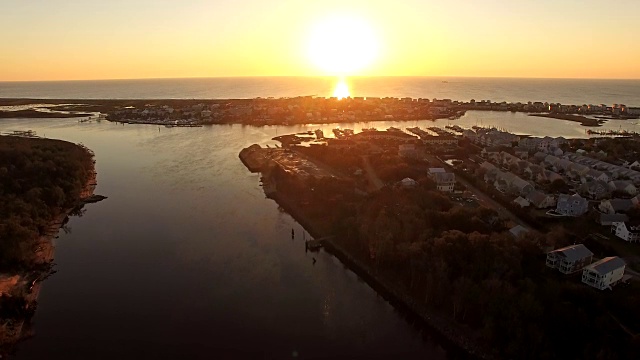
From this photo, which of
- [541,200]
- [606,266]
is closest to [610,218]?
[541,200]

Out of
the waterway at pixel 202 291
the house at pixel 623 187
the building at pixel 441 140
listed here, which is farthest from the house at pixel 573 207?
the building at pixel 441 140

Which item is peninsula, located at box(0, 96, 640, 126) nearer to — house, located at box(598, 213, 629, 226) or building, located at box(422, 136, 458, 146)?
building, located at box(422, 136, 458, 146)

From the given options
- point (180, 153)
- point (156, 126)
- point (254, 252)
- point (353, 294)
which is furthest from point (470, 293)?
point (156, 126)

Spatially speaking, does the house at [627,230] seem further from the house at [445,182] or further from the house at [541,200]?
the house at [445,182]

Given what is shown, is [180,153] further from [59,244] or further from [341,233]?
[341,233]

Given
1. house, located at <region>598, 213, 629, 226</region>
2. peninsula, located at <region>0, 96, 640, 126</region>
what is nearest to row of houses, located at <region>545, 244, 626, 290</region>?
house, located at <region>598, 213, 629, 226</region>

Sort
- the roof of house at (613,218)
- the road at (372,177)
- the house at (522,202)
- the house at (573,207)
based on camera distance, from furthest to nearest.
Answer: the road at (372,177)
the house at (522,202)
the house at (573,207)
the roof of house at (613,218)
